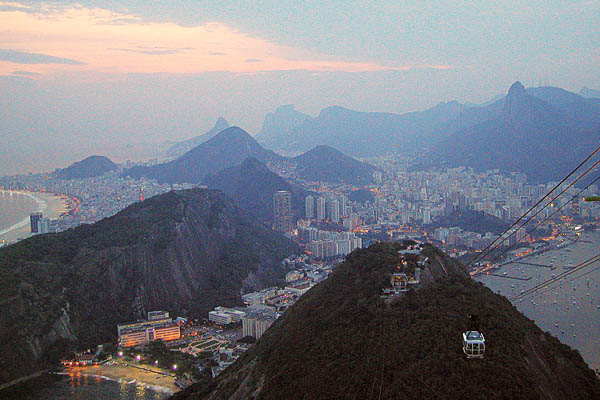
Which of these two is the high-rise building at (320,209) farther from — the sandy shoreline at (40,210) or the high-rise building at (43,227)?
the sandy shoreline at (40,210)

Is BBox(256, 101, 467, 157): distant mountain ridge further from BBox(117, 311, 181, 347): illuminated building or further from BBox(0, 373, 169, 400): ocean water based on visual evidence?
BBox(0, 373, 169, 400): ocean water

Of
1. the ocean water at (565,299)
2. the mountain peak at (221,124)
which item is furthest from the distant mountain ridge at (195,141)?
the ocean water at (565,299)

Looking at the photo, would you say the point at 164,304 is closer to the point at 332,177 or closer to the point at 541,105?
the point at 332,177

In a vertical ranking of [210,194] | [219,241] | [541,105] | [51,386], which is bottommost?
[51,386]

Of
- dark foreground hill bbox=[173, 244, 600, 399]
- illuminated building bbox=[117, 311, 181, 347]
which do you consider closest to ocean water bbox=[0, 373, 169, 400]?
illuminated building bbox=[117, 311, 181, 347]

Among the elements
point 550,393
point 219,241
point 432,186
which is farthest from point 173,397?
point 432,186

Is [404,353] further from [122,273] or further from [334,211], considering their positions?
[334,211]

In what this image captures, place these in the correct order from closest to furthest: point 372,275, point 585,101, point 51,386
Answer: point 372,275
point 51,386
point 585,101
